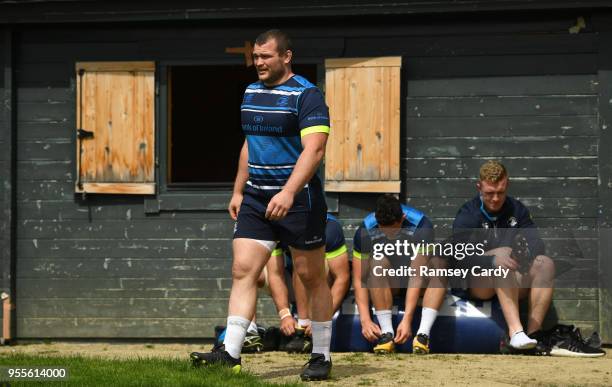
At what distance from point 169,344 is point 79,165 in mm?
1740

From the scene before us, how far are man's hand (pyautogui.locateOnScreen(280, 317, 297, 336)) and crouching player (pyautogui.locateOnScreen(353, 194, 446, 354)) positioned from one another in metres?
0.54

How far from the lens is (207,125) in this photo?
1439cm

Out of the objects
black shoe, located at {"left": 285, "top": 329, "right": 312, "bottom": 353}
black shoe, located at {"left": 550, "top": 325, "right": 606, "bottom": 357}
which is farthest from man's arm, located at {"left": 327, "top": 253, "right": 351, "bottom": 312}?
black shoe, located at {"left": 550, "top": 325, "right": 606, "bottom": 357}

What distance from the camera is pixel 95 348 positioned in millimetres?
9484

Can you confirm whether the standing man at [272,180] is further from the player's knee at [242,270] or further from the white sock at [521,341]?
the white sock at [521,341]

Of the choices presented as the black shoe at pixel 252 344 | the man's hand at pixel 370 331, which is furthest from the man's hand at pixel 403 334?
the black shoe at pixel 252 344

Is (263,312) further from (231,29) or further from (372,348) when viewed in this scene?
(231,29)

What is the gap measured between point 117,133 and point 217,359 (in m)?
3.77

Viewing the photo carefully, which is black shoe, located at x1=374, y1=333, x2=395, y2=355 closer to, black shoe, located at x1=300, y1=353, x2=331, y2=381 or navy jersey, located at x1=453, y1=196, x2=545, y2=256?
navy jersey, located at x1=453, y1=196, x2=545, y2=256

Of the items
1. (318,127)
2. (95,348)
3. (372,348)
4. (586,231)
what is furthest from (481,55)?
(95,348)

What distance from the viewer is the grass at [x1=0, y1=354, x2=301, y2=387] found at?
6035mm

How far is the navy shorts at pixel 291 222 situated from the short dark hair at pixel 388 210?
81.2 inches

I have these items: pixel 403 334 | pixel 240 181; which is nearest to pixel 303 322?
pixel 403 334

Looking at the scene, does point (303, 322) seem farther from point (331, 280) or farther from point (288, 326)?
point (331, 280)
